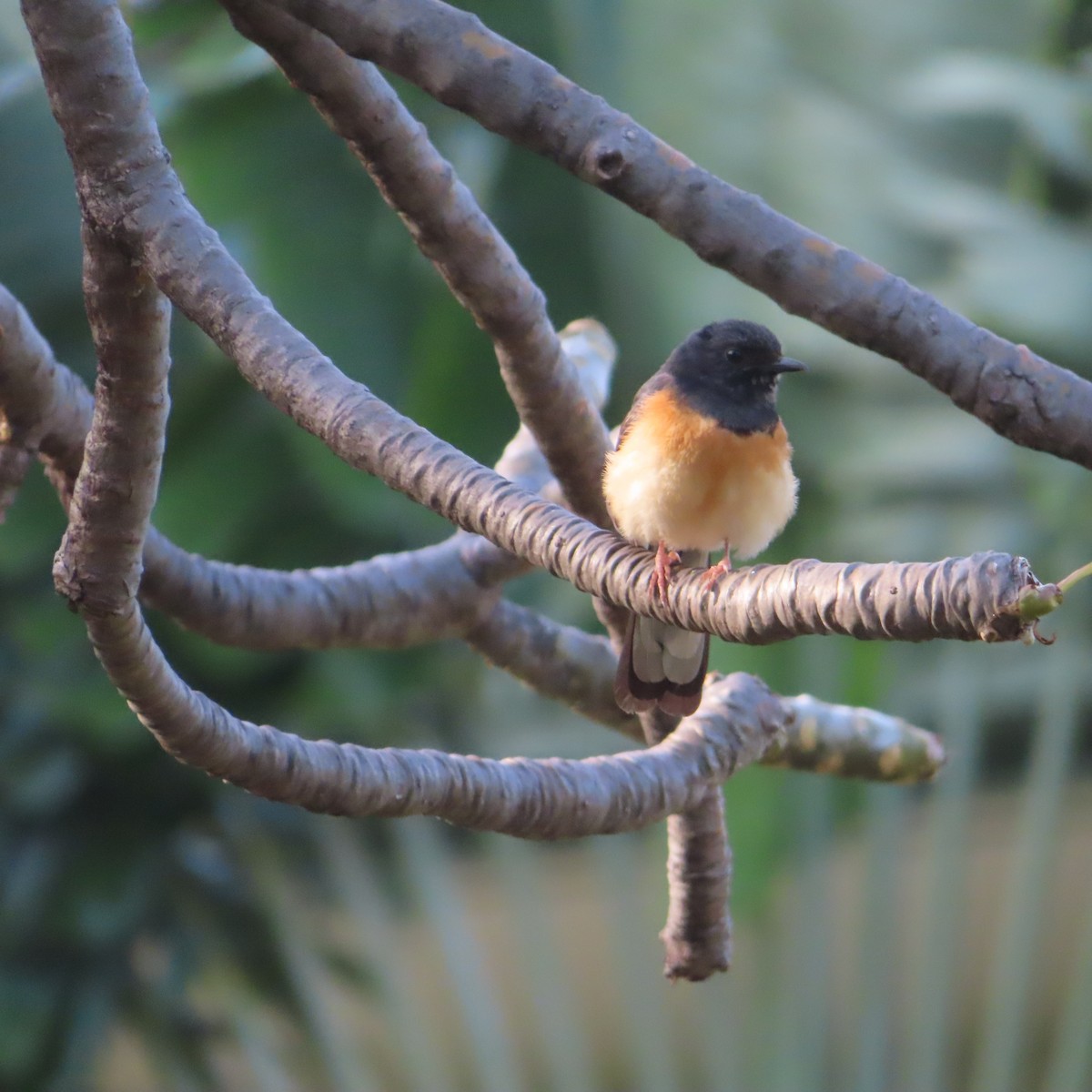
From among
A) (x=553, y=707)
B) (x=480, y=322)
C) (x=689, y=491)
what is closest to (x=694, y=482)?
(x=689, y=491)

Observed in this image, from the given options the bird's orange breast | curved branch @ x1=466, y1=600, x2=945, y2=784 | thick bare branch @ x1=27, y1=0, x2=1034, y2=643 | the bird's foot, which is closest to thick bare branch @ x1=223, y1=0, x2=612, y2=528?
the bird's orange breast

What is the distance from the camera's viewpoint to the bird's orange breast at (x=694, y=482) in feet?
7.48

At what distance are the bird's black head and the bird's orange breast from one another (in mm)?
68

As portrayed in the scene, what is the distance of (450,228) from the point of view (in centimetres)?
204

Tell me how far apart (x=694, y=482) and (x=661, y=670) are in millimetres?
314

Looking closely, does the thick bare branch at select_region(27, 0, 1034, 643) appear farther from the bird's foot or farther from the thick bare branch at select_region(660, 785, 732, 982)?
the thick bare branch at select_region(660, 785, 732, 982)

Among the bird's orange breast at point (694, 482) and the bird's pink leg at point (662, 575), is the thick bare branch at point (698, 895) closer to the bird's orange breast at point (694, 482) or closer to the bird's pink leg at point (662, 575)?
the bird's orange breast at point (694, 482)

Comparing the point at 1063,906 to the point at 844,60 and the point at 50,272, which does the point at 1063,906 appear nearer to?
the point at 844,60

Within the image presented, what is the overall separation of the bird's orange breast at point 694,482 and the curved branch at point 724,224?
75 cm

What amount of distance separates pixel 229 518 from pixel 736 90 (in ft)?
8.71

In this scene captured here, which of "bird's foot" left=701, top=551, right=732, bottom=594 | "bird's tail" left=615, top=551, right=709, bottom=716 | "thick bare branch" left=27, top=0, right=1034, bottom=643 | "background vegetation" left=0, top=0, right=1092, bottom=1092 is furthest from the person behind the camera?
"background vegetation" left=0, top=0, right=1092, bottom=1092

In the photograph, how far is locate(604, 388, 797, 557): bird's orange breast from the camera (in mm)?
2279

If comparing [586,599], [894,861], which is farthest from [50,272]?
[894,861]

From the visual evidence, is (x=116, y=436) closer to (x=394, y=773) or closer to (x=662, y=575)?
(x=394, y=773)
